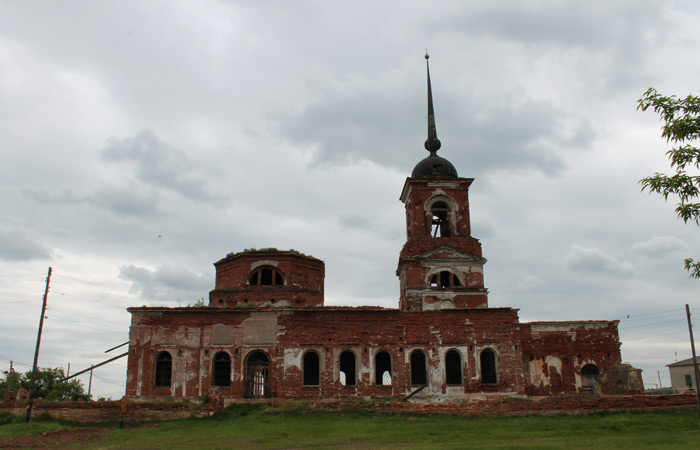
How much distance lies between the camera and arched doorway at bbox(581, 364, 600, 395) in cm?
2811

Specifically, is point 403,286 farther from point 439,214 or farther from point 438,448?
point 438,448

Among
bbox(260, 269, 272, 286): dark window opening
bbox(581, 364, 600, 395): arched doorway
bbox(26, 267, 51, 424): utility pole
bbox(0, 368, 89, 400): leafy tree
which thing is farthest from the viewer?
bbox(0, 368, 89, 400): leafy tree

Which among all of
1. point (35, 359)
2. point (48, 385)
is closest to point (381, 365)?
point (35, 359)

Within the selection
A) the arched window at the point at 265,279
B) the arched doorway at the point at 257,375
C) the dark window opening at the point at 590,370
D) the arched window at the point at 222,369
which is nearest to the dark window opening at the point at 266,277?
the arched window at the point at 265,279

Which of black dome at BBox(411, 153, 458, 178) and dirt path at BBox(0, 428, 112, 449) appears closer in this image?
dirt path at BBox(0, 428, 112, 449)

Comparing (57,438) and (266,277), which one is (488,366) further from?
(57,438)

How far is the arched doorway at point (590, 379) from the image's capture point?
2811 cm

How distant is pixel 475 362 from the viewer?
26.3 metres

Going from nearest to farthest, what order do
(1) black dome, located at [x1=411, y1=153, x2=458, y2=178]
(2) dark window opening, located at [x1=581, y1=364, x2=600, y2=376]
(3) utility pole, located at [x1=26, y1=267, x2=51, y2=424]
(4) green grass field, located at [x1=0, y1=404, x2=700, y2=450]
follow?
(4) green grass field, located at [x1=0, y1=404, x2=700, y2=450]
(3) utility pole, located at [x1=26, y1=267, x2=51, y2=424]
(2) dark window opening, located at [x1=581, y1=364, x2=600, y2=376]
(1) black dome, located at [x1=411, y1=153, x2=458, y2=178]

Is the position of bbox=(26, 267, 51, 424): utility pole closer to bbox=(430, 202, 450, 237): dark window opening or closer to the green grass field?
the green grass field

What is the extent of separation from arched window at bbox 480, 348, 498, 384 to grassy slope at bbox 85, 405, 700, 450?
2857 mm

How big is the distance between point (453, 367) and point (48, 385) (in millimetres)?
42863

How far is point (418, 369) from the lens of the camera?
26641mm

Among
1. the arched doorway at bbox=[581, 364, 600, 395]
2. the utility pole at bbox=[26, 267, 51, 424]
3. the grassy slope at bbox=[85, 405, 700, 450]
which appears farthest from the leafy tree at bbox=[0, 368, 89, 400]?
the arched doorway at bbox=[581, 364, 600, 395]
